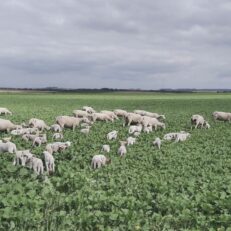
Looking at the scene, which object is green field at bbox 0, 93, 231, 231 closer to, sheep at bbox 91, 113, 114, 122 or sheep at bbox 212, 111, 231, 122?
sheep at bbox 91, 113, 114, 122

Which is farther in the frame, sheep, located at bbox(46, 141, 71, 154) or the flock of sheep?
sheep, located at bbox(46, 141, 71, 154)

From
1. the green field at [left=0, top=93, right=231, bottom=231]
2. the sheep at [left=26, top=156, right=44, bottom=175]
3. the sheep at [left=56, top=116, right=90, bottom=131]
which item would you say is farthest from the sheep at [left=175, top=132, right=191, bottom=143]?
the sheep at [left=26, top=156, right=44, bottom=175]

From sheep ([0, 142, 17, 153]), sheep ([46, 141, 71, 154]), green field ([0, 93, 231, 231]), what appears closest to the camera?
green field ([0, 93, 231, 231])

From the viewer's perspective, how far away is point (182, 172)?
657 inches

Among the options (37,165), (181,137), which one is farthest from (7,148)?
(181,137)

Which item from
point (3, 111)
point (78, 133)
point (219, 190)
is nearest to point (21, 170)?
point (219, 190)

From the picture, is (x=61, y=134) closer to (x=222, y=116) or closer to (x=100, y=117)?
(x=100, y=117)

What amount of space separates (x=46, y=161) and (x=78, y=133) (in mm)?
9474

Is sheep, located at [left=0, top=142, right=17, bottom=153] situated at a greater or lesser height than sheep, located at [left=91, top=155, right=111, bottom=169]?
greater

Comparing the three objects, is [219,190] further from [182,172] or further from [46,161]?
[46,161]

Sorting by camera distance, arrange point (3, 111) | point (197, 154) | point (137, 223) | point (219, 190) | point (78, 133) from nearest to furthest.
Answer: point (137, 223), point (219, 190), point (197, 154), point (78, 133), point (3, 111)

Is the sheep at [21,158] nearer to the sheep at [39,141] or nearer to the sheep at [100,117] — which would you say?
the sheep at [39,141]

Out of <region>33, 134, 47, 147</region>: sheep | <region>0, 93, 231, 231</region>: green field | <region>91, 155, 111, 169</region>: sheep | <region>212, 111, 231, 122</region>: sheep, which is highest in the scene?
<region>212, 111, 231, 122</region>: sheep

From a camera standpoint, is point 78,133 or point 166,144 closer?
point 166,144
